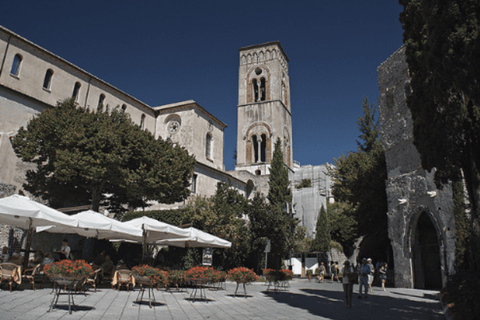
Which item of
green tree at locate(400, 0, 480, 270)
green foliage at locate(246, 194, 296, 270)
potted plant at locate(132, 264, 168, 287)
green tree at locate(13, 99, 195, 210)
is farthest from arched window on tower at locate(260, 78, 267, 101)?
potted plant at locate(132, 264, 168, 287)

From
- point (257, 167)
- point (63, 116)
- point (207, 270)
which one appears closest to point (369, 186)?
point (207, 270)

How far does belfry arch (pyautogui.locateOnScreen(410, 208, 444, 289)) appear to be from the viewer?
17.8 meters

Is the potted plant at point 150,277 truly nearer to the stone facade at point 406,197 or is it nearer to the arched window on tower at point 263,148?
the stone facade at point 406,197

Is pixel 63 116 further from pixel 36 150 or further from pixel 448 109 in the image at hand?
pixel 448 109

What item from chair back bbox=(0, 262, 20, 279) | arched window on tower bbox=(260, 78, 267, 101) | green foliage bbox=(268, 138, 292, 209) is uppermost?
arched window on tower bbox=(260, 78, 267, 101)

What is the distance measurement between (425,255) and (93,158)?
1810 cm

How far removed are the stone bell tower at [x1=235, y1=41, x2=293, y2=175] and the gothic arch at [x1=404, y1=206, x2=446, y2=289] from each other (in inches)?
1120

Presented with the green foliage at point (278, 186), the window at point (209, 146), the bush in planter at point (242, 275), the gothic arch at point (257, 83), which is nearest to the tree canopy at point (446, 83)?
the bush in planter at point (242, 275)

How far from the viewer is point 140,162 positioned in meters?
18.9

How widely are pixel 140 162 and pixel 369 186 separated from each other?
14646 millimetres

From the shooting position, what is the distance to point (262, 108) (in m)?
49.5

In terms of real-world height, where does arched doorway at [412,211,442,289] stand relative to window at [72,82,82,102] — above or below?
below

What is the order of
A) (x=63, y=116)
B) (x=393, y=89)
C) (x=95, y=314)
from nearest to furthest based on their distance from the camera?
(x=95, y=314) → (x=63, y=116) → (x=393, y=89)

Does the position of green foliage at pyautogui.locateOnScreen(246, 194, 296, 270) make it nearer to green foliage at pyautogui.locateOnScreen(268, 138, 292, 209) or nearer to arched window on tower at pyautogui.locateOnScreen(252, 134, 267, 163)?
green foliage at pyautogui.locateOnScreen(268, 138, 292, 209)
